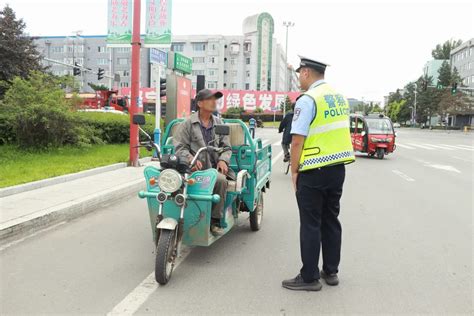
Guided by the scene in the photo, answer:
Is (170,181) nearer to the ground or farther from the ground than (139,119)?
nearer to the ground

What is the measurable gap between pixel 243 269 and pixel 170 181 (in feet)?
3.84

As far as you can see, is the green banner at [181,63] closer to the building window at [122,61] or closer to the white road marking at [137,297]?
the white road marking at [137,297]

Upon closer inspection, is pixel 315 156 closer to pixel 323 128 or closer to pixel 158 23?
pixel 323 128

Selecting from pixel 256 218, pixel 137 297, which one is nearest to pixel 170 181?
pixel 137 297

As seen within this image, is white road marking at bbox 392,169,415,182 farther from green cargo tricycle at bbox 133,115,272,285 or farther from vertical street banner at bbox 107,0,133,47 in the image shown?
vertical street banner at bbox 107,0,133,47

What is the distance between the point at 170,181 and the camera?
3.92 m

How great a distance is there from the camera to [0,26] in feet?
102

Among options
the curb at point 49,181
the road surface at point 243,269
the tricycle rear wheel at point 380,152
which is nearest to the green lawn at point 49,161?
the curb at point 49,181

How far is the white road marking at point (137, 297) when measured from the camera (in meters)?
3.35

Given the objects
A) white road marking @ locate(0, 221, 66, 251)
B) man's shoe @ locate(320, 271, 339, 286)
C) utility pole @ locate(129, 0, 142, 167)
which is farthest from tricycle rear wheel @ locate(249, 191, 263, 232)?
utility pole @ locate(129, 0, 142, 167)

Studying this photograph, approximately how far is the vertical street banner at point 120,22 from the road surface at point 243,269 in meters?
6.01

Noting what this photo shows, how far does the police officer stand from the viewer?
3.67 metres

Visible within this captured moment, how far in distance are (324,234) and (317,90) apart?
132 centimetres

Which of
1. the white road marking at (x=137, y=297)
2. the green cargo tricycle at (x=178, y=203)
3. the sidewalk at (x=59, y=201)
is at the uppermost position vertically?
the green cargo tricycle at (x=178, y=203)
